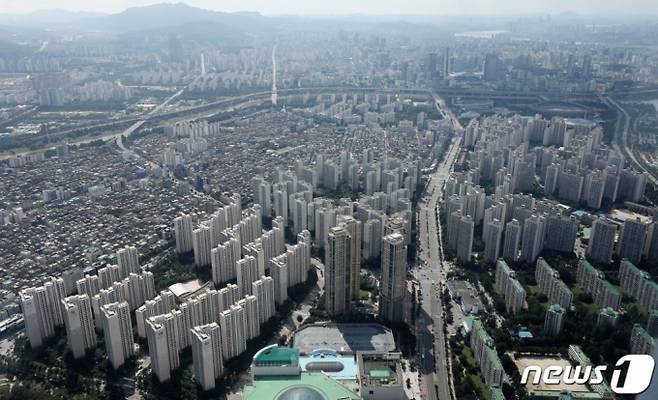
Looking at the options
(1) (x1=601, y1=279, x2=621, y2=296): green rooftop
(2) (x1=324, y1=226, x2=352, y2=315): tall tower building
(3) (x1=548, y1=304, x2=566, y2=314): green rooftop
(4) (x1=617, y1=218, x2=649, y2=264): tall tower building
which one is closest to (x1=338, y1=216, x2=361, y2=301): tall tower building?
(2) (x1=324, y1=226, x2=352, y2=315): tall tower building

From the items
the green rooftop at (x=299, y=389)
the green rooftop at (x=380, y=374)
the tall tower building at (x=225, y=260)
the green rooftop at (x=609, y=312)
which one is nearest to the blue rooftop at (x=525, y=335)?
the green rooftop at (x=609, y=312)

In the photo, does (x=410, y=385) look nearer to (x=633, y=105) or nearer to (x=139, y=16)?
(x=633, y=105)

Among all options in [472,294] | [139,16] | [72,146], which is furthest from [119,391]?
[139,16]

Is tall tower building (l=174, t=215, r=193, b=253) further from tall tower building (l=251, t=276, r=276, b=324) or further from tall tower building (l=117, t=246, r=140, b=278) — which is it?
tall tower building (l=251, t=276, r=276, b=324)

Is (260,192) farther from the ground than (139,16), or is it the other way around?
(139,16)

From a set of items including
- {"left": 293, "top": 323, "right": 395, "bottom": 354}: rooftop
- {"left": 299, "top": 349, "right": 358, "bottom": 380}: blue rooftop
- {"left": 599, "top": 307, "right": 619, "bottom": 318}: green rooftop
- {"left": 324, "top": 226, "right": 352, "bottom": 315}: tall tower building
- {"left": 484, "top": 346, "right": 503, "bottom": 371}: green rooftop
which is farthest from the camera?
{"left": 324, "top": 226, "right": 352, "bottom": 315}: tall tower building
